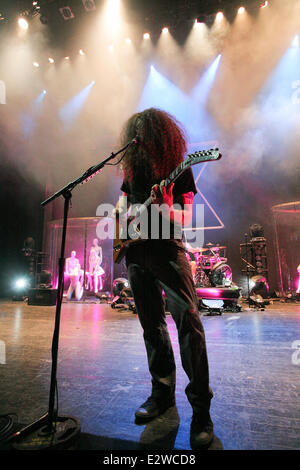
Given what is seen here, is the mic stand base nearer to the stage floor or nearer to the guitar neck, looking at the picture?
the stage floor

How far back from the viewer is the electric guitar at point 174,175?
54.0 inches

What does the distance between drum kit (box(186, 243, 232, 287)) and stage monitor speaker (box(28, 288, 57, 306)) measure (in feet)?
14.1

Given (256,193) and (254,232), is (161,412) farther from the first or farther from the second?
(256,193)

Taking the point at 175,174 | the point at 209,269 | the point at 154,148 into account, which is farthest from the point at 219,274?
the point at 175,174

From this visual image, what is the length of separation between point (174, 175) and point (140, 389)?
58.6 inches

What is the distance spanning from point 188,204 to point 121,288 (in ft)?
20.2

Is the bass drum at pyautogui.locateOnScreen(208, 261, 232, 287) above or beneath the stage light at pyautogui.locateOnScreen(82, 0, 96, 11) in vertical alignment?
beneath

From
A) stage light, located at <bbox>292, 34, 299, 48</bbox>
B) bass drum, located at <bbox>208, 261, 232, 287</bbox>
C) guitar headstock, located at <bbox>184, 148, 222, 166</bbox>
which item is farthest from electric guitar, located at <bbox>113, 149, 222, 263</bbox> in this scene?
stage light, located at <bbox>292, 34, 299, 48</bbox>

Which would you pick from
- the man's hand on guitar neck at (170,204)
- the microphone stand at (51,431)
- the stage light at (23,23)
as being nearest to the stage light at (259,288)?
the man's hand on guitar neck at (170,204)

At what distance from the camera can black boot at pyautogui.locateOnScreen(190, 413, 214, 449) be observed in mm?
1130

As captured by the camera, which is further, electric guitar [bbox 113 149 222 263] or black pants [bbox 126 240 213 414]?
electric guitar [bbox 113 149 222 263]

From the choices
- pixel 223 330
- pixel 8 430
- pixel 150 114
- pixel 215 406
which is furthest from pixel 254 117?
pixel 8 430

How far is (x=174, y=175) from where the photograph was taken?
4.73ft

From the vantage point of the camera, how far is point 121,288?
732cm
